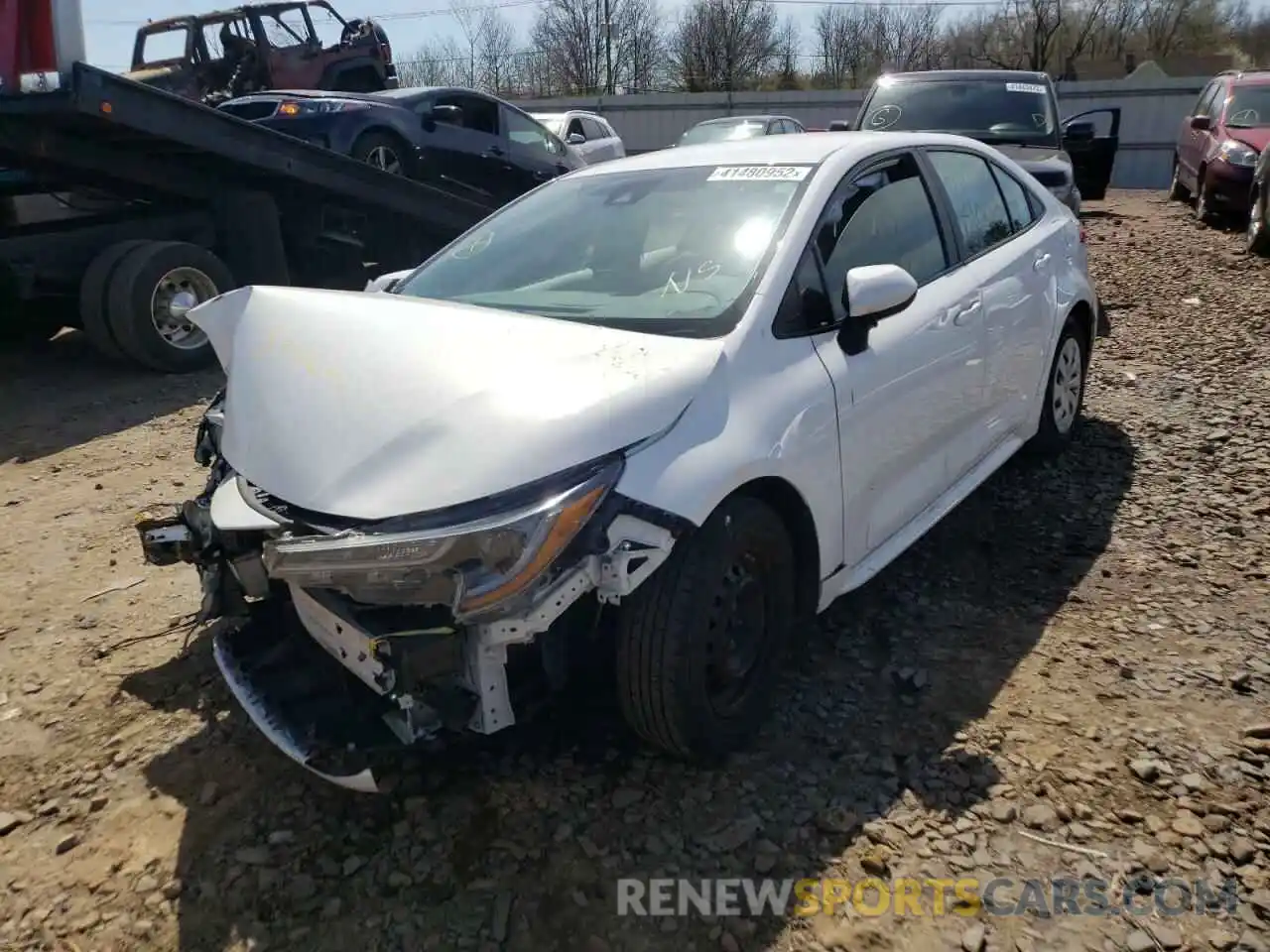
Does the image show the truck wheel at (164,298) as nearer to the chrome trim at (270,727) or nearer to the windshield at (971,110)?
the chrome trim at (270,727)

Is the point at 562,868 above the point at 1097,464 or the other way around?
the other way around

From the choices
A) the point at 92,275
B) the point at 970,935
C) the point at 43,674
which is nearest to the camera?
the point at 970,935

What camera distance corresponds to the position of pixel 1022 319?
4.10 metres

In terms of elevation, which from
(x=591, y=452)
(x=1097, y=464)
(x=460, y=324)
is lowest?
(x=1097, y=464)

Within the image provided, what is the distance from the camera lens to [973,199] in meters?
4.09

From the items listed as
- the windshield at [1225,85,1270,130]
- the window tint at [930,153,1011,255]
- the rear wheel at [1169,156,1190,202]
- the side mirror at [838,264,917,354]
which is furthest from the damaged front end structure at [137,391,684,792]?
the rear wheel at [1169,156,1190,202]

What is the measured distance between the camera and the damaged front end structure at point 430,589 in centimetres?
216

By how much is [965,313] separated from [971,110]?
631cm

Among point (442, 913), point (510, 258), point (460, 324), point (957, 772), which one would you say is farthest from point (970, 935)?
point (510, 258)

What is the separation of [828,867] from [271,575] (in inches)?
57.8

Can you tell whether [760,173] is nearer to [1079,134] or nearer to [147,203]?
[147,203]

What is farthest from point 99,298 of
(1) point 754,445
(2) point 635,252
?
(1) point 754,445

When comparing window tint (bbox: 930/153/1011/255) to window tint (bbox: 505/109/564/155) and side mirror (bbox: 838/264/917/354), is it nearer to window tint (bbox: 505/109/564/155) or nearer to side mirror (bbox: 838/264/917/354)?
side mirror (bbox: 838/264/917/354)

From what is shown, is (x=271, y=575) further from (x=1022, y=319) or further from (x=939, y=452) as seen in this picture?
(x=1022, y=319)
